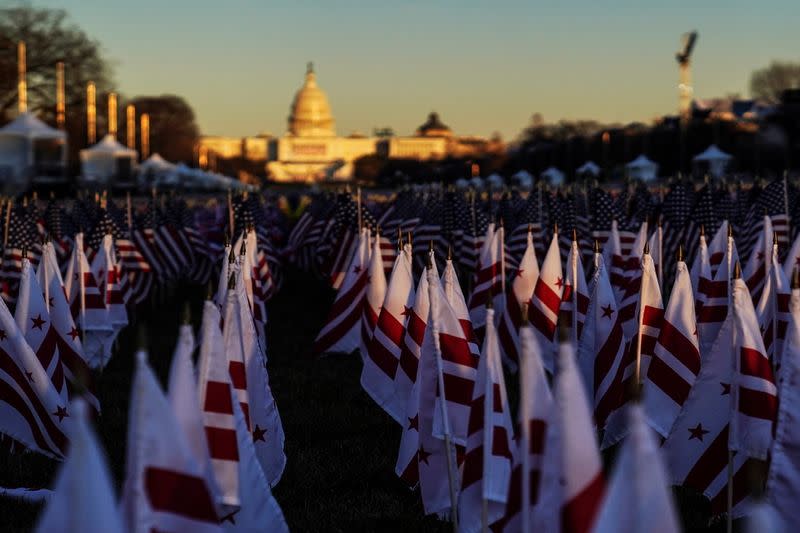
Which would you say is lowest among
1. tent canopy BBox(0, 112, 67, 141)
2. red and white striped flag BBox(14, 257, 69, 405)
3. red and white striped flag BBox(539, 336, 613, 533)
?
red and white striped flag BBox(14, 257, 69, 405)

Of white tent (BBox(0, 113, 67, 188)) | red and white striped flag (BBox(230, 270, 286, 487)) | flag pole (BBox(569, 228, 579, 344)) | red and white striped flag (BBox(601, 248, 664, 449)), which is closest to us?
red and white striped flag (BBox(230, 270, 286, 487))

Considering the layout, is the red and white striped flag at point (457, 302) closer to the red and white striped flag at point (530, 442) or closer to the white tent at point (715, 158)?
the red and white striped flag at point (530, 442)

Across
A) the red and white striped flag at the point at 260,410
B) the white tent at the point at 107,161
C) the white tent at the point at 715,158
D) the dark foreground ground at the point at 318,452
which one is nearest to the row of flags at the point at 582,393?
the dark foreground ground at the point at 318,452

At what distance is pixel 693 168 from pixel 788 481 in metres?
74.4

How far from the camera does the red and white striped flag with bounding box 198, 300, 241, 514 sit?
649 centimetres

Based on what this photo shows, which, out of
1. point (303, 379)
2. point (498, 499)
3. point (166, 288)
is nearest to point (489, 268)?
point (303, 379)

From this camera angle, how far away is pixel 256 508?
6773mm

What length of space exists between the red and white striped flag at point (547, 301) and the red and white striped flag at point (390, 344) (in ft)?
6.35

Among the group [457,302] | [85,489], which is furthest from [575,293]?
[85,489]

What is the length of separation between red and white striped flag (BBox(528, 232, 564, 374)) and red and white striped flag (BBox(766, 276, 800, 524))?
6173mm

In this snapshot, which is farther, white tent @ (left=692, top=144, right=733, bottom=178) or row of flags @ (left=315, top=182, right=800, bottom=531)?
white tent @ (left=692, top=144, right=733, bottom=178)

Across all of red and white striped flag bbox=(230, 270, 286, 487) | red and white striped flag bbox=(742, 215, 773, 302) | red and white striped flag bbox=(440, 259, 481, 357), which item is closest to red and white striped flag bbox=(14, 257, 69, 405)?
red and white striped flag bbox=(230, 270, 286, 487)

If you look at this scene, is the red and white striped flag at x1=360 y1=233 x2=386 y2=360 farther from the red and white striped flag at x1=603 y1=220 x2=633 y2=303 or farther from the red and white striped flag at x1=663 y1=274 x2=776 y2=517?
the red and white striped flag at x1=663 y1=274 x2=776 y2=517

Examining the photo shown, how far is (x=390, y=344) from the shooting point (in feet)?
35.3
